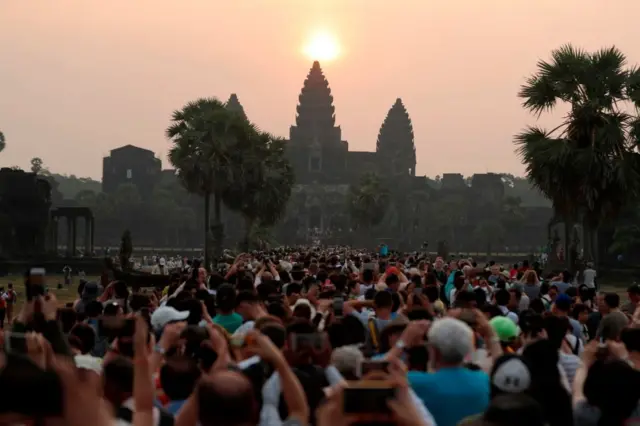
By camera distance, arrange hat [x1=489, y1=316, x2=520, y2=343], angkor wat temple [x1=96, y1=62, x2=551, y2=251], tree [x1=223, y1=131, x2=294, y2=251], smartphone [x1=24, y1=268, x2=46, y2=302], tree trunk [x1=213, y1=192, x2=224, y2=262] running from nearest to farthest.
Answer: smartphone [x1=24, y1=268, x2=46, y2=302] → hat [x1=489, y1=316, x2=520, y2=343] → tree trunk [x1=213, y1=192, x2=224, y2=262] → tree [x1=223, y1=131, x2=294, y2=251] → angkor wat temple [x1=96, y1=62, x2=551, y2=251]

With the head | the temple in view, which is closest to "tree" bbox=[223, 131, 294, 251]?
the head

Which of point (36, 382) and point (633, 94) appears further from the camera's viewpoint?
point (633, 94)

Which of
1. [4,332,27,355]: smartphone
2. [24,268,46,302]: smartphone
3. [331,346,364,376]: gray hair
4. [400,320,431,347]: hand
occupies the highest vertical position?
[24,268,46,302]: smartphone

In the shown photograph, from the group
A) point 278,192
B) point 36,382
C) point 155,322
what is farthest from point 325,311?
point 278,192

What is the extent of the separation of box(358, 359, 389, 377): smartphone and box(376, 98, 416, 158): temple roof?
160449mm

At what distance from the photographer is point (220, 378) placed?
404 cm

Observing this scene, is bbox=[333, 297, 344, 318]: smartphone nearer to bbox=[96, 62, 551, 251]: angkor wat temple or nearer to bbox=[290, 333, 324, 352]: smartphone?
bbox=[290, 333, 324, 352]: smartphone

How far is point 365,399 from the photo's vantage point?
400cm

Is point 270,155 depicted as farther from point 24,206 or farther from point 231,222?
point 231,222

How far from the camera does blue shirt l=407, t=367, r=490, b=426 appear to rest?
5941mm

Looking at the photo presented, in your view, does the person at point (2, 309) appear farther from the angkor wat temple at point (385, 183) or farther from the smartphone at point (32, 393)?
the angkor wat temple at point (385, 183)

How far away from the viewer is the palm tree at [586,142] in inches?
1071

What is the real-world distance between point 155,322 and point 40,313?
81.0 inches

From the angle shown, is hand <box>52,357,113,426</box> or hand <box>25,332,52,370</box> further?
hand <box>25,332,52,370</box>
